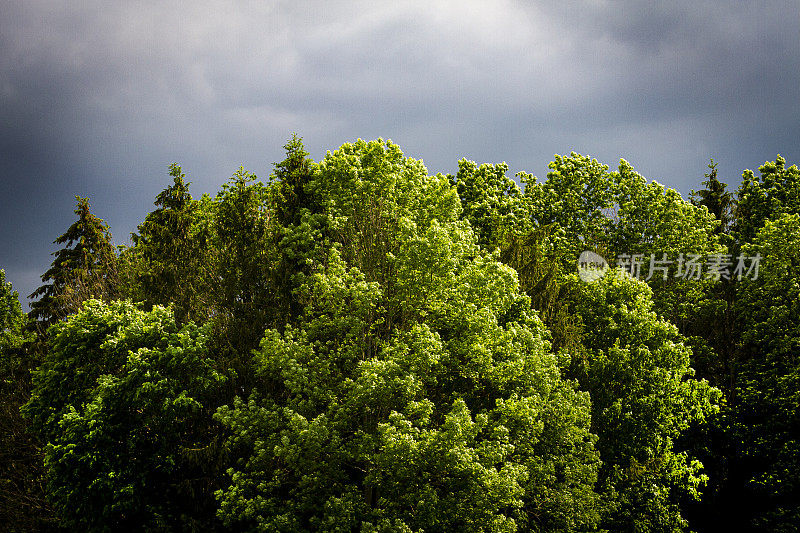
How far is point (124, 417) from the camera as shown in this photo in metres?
23.3

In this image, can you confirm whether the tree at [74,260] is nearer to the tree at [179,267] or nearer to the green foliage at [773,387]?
the tree at [179,267]

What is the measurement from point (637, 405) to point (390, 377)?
429 inches

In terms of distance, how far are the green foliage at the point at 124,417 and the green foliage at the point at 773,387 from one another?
Answer: 76.9 ft

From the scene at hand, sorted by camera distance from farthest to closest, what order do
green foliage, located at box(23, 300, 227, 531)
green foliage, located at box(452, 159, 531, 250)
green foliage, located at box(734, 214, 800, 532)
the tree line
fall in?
green foliage, located at box(452, 159, 531, 250) < green foliage, located at box(734, 214, 800, 532) < green foliage, located at box(23, 300, 227, 531) < the tree line

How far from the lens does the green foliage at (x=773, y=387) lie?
28.1 m

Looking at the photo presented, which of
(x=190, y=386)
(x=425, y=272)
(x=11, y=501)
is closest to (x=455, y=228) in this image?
(x=425, y=272)

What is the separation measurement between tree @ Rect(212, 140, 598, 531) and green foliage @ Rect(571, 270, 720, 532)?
2.87 m

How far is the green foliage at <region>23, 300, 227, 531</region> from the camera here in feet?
73.4

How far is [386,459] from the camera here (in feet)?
60.5

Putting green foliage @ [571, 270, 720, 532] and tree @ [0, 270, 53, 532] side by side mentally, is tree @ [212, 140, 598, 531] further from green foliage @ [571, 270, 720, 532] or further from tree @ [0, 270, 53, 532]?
tree @ [0, 270, 53, 532]

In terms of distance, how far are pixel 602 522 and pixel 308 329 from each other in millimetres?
13204

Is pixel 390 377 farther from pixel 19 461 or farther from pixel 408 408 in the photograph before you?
pixel 19 461

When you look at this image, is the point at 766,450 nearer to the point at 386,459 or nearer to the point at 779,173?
the point at 779,173

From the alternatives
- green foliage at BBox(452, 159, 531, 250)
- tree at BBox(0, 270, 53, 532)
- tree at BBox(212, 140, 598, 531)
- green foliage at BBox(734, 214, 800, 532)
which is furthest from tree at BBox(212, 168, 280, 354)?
green foliage at BBox(734, 214, 800, 532)
